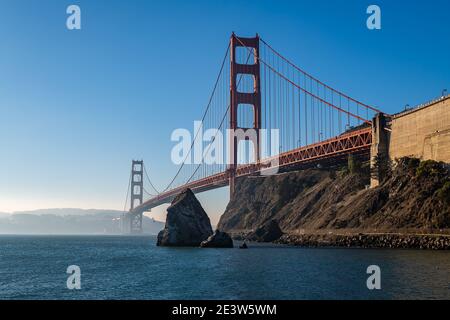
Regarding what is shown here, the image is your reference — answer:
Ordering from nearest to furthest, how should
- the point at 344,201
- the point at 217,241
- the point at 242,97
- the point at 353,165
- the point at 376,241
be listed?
the point at 376,241 → the point at 217,241 → the point at 344,201 → the point at 353,165 → the point at 242,97

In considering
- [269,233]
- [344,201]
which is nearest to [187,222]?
[269,233]

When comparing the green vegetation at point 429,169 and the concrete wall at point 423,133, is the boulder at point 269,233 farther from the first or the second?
the green vegetation at point 429,169

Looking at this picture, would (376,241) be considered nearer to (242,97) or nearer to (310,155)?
(310,155)

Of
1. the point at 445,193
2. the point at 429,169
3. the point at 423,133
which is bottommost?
the point at 445,193

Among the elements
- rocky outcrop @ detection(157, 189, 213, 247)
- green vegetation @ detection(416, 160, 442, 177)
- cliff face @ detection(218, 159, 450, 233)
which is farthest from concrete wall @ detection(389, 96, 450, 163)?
rocky outcrop @ detection(157, 189, 213, 247)

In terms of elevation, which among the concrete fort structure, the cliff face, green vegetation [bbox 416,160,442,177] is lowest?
the cliff face

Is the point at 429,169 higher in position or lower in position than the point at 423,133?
lower

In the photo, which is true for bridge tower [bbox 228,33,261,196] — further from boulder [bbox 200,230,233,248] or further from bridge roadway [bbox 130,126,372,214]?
boulder [bbox 200,230,233,248]
